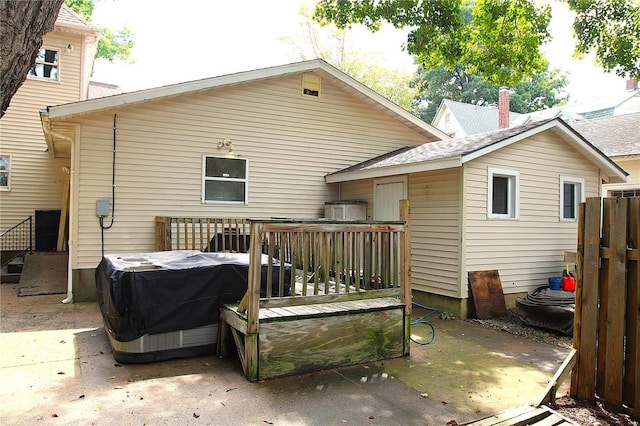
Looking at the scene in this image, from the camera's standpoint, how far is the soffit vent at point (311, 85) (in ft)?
32.4

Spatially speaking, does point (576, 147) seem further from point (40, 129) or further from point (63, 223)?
point (40, 129)

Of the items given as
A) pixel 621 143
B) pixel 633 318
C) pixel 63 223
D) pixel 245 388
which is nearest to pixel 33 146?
pixel 63 223

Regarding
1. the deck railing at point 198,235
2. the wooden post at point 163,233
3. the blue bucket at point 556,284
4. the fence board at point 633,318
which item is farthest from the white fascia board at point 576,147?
the wooden post at point 163,233

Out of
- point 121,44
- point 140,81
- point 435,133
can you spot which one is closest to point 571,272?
point 435,133

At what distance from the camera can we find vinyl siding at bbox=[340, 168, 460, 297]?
7.42 meters

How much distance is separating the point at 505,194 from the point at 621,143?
8.90m

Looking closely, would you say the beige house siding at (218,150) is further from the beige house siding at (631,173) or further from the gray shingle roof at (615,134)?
the gray shingle roof at (615,134)

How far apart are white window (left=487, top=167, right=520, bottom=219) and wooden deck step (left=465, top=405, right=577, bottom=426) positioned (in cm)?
471

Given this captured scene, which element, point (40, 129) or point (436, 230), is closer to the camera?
point (436, 230)

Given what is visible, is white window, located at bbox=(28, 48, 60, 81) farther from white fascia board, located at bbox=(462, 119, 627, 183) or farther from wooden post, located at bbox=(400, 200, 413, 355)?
wooden post, located at bbox=(400, 200, 413, 355)

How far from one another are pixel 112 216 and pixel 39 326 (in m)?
2.56

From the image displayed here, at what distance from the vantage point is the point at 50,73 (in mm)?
12602

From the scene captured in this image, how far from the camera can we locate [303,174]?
388 inches

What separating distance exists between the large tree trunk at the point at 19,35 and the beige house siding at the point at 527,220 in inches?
252
